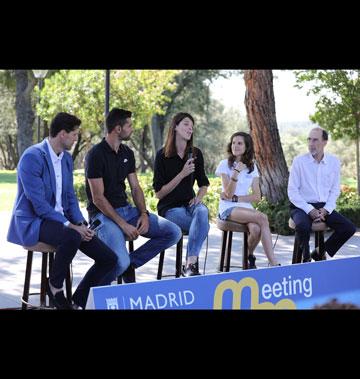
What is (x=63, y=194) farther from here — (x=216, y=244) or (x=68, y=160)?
(x=216, y=244)

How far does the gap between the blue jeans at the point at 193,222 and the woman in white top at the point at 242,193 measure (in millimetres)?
353

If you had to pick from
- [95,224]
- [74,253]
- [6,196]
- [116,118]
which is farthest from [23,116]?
[74,253]

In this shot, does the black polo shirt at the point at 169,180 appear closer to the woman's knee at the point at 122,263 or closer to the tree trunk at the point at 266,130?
the woman's knee at the point at 122,263

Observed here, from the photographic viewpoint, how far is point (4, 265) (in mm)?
8352

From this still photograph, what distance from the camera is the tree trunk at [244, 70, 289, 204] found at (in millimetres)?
11742

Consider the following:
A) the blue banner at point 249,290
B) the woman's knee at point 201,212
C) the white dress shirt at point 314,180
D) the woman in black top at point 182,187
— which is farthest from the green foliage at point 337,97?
the blue banner at point 249,290

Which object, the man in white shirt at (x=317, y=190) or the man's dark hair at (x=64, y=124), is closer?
the man's dark hair at (x=64, y=124)

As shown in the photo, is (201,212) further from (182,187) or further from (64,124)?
(64,124)

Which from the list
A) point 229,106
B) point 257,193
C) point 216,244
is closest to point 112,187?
point 257,193

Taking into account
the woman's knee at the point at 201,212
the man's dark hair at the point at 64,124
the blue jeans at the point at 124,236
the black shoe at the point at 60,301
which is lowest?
the black shoe at the point at 60,301

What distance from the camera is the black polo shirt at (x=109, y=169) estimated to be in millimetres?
6000

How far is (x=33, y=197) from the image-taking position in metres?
5.41
